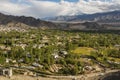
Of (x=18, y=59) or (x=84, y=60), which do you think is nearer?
(x=18, y=59)

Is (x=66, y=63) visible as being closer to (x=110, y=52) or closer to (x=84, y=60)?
(x=84, y=60)

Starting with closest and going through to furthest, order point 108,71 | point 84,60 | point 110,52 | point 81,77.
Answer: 1. point 81,77
2. point 108,71
3. point 84,60
4. point 110,52

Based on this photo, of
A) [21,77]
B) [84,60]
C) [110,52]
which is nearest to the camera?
[21,77]

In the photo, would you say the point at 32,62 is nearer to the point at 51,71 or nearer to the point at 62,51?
the point at 51,71

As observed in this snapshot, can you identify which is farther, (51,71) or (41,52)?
(41,52)

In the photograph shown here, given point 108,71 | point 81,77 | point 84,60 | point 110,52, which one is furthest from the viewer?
point 110,52

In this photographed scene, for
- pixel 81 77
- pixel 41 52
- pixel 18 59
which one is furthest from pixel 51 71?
pixel 41 52

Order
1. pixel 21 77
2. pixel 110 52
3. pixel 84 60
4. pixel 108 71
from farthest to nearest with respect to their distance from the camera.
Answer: pixel 110 52
pixel 84 60
pixel 108 71
pixel 21 77

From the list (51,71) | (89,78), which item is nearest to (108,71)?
(89,78)
